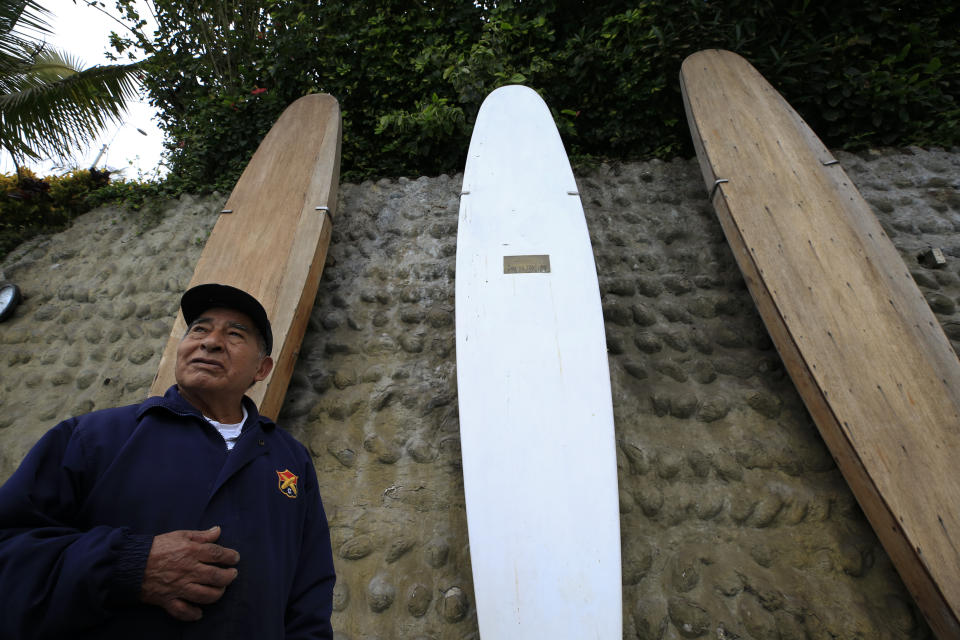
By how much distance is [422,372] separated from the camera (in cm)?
238

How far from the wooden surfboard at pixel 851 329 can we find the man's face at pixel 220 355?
76.2 inches

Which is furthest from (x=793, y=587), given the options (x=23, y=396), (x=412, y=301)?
(x=23, y=396)

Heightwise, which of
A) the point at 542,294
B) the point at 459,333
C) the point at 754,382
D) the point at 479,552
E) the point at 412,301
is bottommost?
the point at 479,552

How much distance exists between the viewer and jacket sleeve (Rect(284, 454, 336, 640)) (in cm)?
101

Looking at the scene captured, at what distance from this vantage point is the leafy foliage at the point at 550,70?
3.29 m

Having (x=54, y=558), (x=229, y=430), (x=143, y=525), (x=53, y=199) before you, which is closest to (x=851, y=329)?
(x=229, y=430)

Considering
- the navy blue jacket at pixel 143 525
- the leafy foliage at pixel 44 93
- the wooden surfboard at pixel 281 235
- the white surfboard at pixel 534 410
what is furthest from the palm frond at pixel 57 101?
the navy blue jacket at pixel 143 525

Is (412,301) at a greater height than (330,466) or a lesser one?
greater

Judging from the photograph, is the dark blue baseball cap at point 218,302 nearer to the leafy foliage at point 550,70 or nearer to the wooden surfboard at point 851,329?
the wooden surfboard at point 851,329

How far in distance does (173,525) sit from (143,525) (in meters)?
0.05

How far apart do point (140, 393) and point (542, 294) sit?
2101 mm

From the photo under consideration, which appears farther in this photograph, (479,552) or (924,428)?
(924,428)

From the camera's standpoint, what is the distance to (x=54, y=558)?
743mm

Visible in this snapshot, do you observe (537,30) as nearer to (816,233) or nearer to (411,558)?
(816,233)
